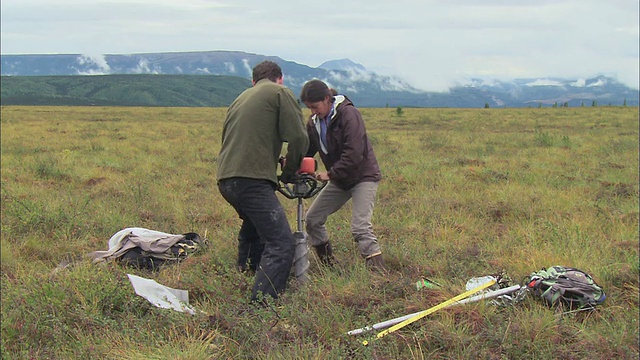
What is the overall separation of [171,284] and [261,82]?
6.25 feet

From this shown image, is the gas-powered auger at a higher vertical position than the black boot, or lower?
higher

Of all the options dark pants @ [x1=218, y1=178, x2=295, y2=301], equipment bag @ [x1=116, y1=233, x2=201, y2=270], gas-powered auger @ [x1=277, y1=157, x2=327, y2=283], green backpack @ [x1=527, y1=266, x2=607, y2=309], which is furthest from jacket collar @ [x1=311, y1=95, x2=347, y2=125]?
green backpack @ [x1=527, y1=266, x2=607, y2=309]

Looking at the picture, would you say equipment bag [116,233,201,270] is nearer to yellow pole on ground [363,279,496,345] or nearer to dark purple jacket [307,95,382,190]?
dark purple jacket [307,95,382,190]

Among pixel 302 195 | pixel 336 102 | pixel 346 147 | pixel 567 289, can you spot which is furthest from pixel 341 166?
pixel 567 289

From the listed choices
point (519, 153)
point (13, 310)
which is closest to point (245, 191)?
point (13, 310)

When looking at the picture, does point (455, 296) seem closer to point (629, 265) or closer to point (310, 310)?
point (310, 310)

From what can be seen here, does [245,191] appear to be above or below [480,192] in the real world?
above

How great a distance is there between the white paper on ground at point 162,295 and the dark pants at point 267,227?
0.54 metres

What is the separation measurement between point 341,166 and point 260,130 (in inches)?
34.2

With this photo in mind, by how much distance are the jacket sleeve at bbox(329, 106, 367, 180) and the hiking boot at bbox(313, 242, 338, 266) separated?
81 cm

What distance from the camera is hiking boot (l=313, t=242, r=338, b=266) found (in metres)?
5.11

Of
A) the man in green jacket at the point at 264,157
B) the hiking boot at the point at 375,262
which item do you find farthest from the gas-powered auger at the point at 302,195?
the hiking boot at the point at 375,262

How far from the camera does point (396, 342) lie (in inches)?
137

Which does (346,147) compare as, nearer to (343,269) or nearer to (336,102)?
(336,102)
